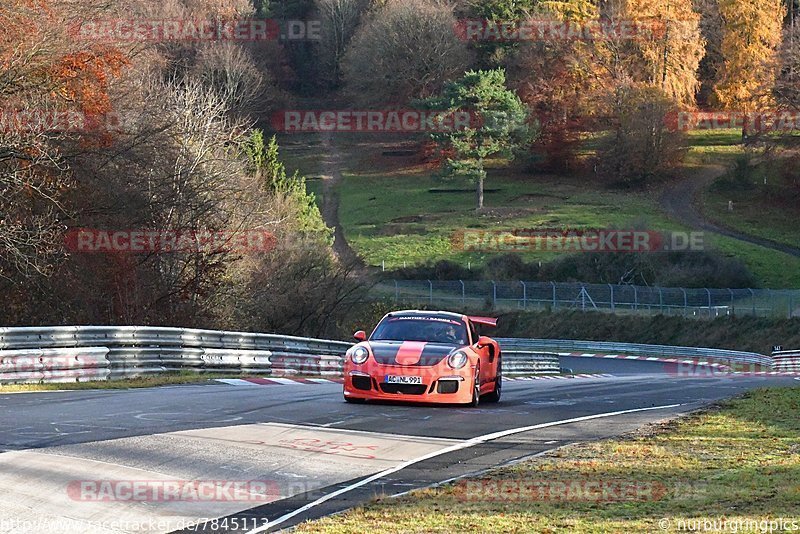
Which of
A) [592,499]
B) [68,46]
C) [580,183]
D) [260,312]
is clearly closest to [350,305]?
[260,312]

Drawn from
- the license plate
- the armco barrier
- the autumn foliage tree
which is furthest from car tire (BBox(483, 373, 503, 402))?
the autumn foliage tree

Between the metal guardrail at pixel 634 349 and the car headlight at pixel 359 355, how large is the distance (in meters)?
34.7

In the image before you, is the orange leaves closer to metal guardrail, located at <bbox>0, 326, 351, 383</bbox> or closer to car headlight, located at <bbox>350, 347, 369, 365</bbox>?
metal guardrail, located at <bbox>0, 326, 351, 383</bbox>

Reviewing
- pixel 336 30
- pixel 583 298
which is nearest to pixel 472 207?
pixel 583 298

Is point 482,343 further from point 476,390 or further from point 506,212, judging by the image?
point 506,212

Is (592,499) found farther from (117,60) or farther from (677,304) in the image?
(677,304)

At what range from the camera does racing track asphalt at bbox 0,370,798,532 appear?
9.95m

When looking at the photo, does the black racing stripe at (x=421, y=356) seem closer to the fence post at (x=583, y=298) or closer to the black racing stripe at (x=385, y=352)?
the black racing stripe at (x=385, y=352)

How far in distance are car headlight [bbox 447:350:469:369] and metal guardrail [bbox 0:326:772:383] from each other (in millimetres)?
7503

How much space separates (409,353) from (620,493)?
696cm

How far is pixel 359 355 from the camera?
52.1 feet

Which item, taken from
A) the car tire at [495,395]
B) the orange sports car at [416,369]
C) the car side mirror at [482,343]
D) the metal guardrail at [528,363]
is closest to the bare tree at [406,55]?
the metal guardrail at [528,363]

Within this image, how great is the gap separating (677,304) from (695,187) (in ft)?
106

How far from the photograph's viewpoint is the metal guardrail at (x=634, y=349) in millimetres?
50031
